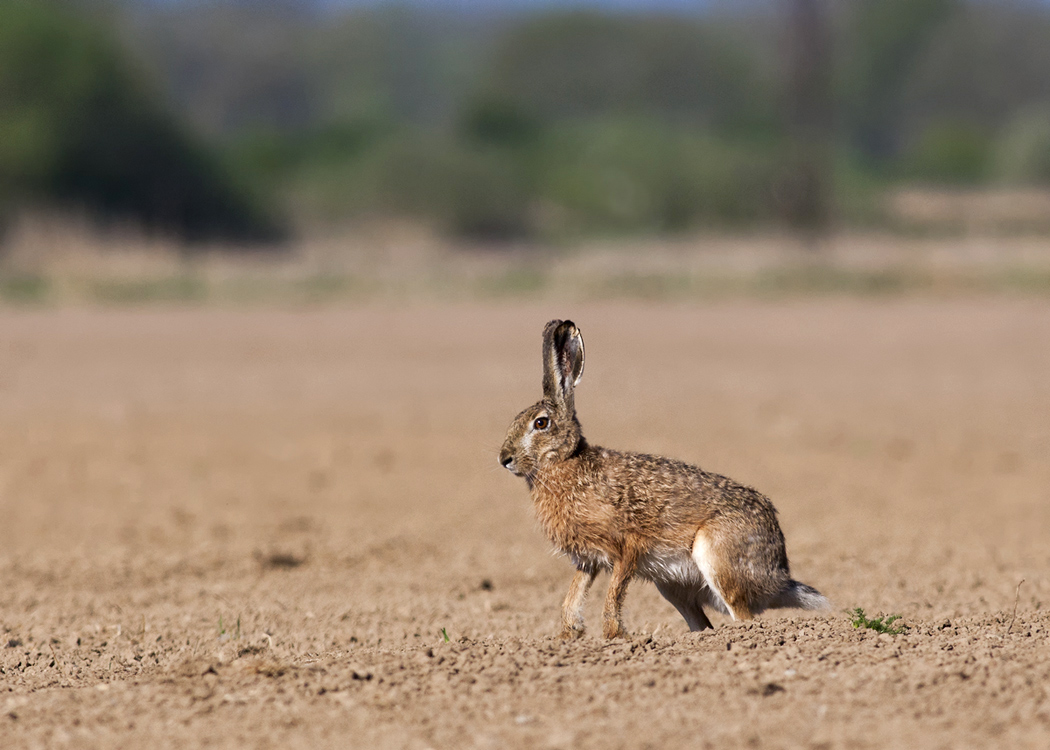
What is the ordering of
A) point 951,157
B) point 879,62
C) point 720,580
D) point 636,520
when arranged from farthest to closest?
point 879,62 → point 951,157 → point 636,520 → point 720,580

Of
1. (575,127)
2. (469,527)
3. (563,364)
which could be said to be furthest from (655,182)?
(563,364)

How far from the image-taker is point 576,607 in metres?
4.85

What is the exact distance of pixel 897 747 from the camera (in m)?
3.34

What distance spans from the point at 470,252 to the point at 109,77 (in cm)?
683

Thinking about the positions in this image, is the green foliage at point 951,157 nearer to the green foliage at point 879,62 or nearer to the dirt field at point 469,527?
the green foliage at point 879,62

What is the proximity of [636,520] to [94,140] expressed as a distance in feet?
69.6

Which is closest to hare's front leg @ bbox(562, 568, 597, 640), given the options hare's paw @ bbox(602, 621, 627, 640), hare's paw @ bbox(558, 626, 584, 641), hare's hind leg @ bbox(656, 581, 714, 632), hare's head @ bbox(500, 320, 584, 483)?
hare's paw @ bbox(558, 626, 584, 641)

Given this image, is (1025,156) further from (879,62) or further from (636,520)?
(636,520)

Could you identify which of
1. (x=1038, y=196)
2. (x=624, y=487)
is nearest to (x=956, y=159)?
(x=1038, y=196)

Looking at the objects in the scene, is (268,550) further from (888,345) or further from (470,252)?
(470,252)

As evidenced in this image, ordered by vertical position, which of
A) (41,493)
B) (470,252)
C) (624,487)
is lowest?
(41,493)

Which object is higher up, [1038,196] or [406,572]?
[1038,196]

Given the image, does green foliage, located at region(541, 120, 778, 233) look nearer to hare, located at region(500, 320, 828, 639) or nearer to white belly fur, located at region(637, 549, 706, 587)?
hare, located at region(500, 320, 828, 639)

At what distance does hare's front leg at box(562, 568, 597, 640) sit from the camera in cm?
482
